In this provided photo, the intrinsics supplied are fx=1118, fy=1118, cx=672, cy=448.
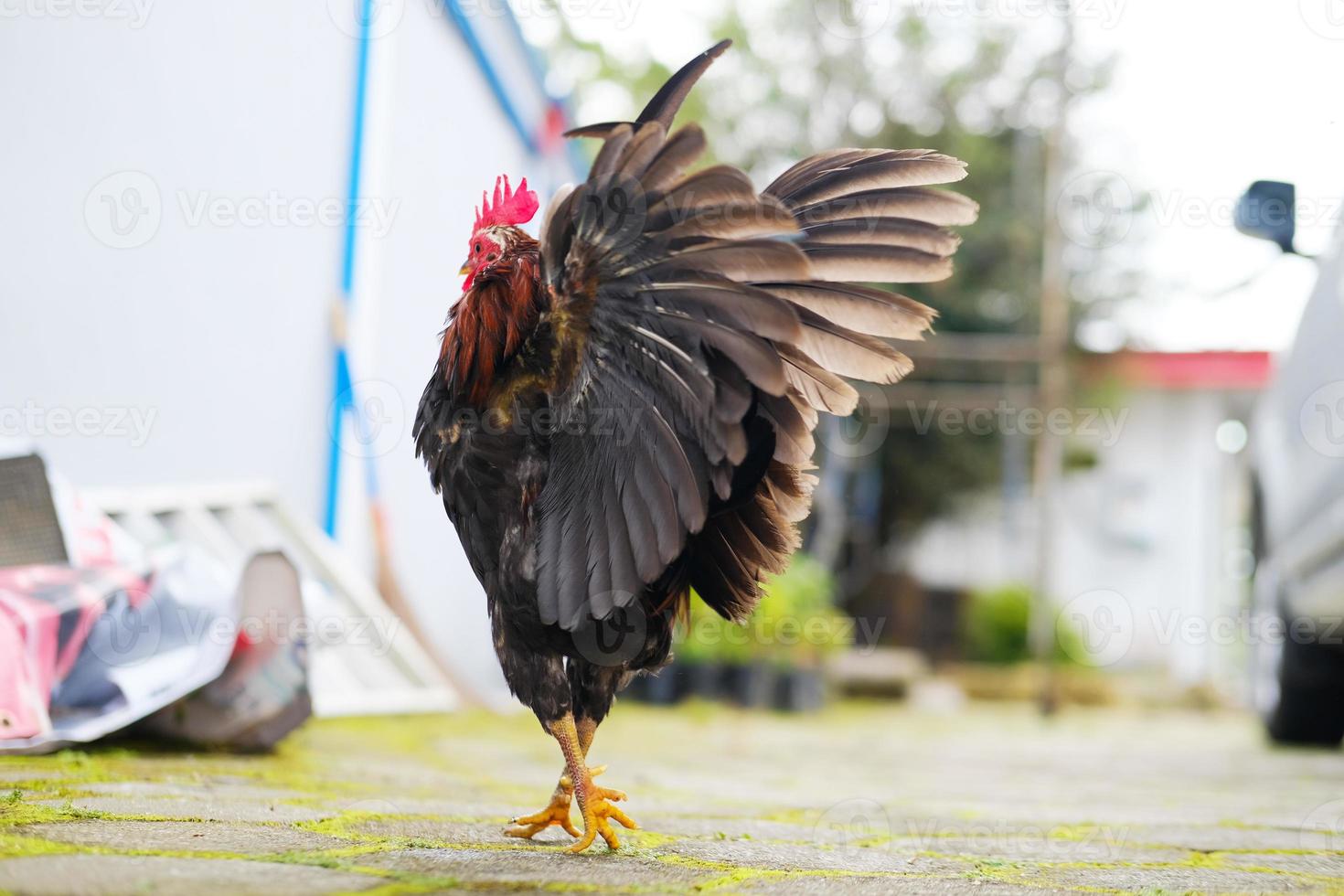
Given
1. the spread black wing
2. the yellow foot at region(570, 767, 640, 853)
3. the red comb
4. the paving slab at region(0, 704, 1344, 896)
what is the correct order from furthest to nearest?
the red comb, the yellow foot at region(570, 767, 640, 853), the spread black wing, the paving slab at region(0, 704, 1344, 896)

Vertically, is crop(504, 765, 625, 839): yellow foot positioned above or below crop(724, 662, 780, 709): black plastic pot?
above

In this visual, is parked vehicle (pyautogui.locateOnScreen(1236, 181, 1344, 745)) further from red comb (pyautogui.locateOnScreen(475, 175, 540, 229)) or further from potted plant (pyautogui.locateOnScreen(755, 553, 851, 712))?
potted plant (pyautogui.locateOnScreen(755, 553, 851, 712))

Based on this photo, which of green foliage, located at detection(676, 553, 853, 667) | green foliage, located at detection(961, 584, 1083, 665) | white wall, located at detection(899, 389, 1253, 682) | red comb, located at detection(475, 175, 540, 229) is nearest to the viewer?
red comb, located at detection(475, 175, 540, 229)

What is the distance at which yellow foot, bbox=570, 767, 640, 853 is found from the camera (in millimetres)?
2314

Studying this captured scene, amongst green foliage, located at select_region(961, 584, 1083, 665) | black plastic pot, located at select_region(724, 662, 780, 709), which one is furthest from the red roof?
black plastic pot, located at select_region(724, 662, 780, 709)

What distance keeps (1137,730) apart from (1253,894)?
23.1 ft

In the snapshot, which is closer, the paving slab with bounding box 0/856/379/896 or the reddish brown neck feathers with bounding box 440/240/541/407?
the paving slab with bounding box 0/856/379/896

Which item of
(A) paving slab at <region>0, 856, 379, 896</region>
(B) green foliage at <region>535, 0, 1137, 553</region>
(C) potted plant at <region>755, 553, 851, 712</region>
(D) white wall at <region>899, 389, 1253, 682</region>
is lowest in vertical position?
(C) potted plant at <region>755, 553, 851, 712</region>

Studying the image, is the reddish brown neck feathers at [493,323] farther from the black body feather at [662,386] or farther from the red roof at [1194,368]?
the red roof at [1194,368]

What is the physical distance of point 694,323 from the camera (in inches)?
86.5

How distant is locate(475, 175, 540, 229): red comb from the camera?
267 cm

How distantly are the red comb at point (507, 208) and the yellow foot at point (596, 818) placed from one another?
4.28ft

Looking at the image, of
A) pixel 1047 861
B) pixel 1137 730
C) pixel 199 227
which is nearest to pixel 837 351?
pixel 1047 861

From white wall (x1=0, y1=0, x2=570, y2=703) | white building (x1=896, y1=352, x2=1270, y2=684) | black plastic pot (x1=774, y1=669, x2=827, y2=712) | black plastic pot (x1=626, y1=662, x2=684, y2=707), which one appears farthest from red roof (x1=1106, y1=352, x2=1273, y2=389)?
white wall (x1=0, y1=0, x2=570, y2=703)
